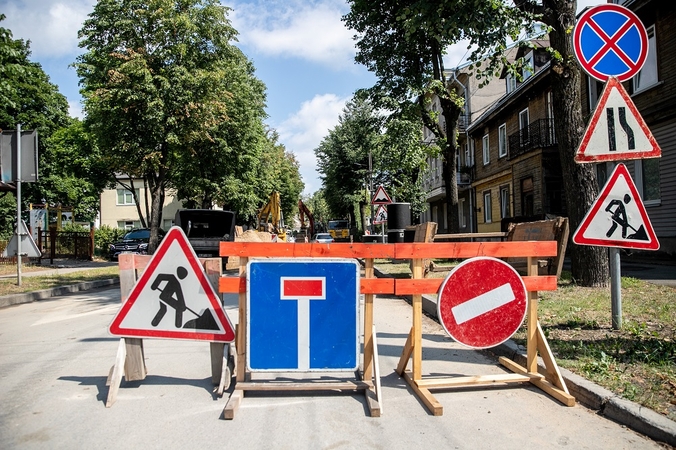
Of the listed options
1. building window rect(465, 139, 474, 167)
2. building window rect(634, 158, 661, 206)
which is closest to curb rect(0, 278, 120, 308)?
building window rect(634, 158, 661, 206)

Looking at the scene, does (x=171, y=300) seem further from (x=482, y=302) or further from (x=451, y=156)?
(x=451, y=156)

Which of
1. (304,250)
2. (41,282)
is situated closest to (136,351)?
(304,250)

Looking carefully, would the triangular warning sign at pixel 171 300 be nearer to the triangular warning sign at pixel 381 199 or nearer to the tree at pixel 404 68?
the tree at pixel 404 68

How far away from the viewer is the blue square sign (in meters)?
4.13

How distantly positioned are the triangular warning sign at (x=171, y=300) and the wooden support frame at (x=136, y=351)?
15cm

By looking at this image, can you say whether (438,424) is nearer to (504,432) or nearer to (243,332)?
(504,432)

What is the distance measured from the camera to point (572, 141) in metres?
8.49

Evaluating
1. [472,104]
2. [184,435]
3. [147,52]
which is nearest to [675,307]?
[184,435]

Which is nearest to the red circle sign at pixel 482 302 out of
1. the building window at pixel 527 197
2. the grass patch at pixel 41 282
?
the grass patch at pixel 41 282

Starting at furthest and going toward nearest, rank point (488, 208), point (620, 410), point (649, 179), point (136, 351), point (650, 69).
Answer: point (488, 208)
point (649, 179)
point (650, 69)
point (136, 351)
point (620, 410)

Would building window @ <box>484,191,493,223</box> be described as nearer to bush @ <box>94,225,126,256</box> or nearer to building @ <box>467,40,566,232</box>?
building @ <box>467,40,566,232</box>

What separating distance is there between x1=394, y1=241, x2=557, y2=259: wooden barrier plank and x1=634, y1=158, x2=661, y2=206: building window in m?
14.1

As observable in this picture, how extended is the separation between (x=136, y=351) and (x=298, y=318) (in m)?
1.65

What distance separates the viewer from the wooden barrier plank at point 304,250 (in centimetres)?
416
